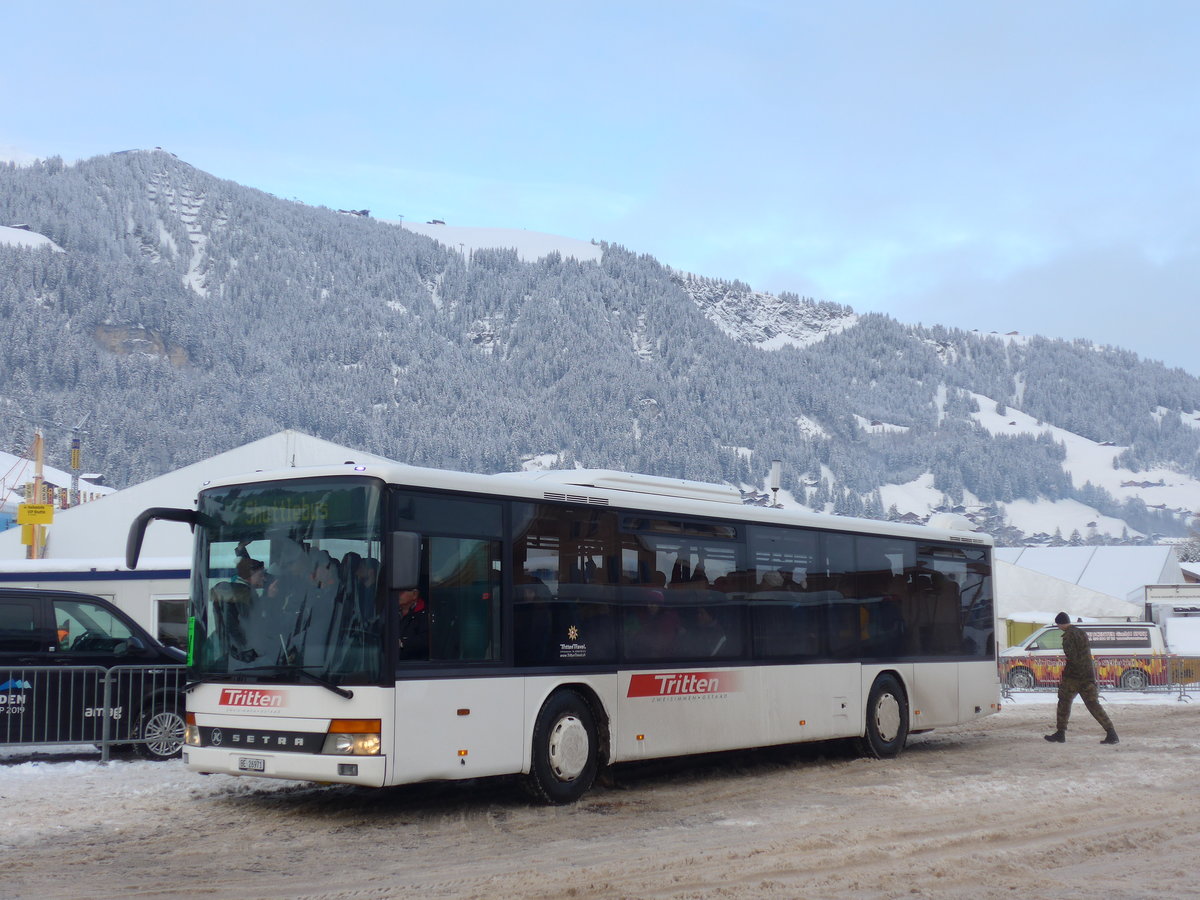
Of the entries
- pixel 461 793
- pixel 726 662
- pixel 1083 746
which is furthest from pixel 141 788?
pixel 1083 746

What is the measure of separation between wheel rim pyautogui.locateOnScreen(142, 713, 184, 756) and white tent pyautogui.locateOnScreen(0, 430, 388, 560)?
15971mm

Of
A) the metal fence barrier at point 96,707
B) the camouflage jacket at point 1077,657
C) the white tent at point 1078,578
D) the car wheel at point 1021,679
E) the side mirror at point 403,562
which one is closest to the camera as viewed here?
the side mirror at point 403,562

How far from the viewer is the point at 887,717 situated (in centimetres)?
1530

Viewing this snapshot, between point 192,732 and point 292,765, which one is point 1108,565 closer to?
point 192,732

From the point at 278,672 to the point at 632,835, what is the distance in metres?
2.92

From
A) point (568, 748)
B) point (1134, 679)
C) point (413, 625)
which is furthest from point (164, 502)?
point (1134, 679)

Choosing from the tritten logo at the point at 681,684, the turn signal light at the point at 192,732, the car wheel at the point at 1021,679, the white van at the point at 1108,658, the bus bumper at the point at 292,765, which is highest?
the tritten logo at the point at 681,684

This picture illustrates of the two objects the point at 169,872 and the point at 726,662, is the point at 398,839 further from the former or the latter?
the point at 726,662

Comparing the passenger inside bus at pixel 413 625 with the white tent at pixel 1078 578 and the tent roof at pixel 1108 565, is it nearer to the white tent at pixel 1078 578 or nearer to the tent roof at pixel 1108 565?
Result: the white tent at pixel 1078 578

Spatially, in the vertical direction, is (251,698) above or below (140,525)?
below

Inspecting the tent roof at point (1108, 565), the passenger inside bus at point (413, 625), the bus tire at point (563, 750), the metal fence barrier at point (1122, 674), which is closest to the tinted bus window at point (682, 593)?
the bus tire at point (563, 750)

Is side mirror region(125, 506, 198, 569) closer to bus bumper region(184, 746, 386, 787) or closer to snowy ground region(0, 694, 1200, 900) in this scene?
bus bumper region(184, 746, 386, 787)

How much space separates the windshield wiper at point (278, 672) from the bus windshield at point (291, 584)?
1 cm

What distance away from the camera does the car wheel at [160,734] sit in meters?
13.9
